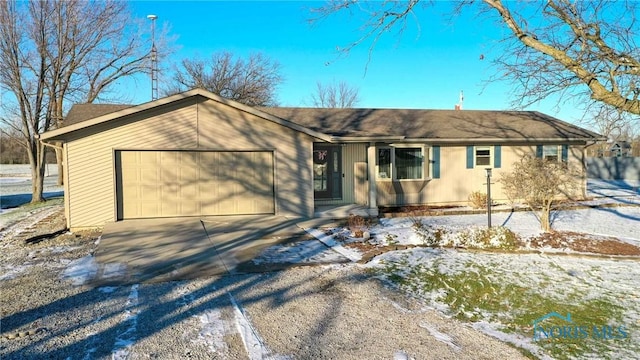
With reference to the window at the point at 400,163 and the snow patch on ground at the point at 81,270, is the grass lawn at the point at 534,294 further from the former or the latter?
the window at the point at 400,163

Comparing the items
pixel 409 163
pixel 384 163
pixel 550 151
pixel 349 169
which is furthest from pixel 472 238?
pixel 550 151

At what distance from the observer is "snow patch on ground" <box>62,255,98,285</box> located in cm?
599

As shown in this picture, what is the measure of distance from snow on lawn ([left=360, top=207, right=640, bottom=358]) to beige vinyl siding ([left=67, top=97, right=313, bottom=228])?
12.2 ft

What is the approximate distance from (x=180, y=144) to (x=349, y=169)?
18.0ft

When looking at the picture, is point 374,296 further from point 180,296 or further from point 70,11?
point 70,11

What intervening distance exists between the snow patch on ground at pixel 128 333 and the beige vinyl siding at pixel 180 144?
6032 mm

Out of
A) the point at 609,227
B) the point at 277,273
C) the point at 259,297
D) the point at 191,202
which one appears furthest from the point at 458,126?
the point at 259,297

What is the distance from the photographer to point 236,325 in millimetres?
4332

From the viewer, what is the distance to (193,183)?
11219 mm

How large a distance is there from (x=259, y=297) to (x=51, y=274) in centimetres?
348

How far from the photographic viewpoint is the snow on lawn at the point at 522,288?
423 centimetres

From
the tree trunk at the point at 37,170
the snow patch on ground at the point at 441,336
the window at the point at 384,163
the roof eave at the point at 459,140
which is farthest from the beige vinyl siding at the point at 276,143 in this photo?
the tree trunk at the point at 37,170

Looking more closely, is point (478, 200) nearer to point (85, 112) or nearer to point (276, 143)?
point (276, 143)

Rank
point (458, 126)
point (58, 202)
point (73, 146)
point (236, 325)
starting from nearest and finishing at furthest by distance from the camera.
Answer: point (236, 325)
point (73, 146)
point (458, 126)
point (58, 202)
